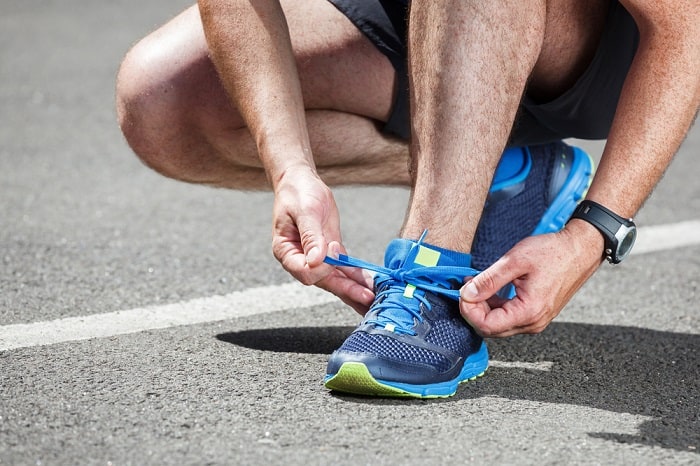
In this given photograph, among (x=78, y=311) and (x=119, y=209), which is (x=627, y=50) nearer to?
(x=78, y=311)

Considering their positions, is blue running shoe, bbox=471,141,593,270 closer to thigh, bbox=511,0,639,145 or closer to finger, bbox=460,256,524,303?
thigh, bbox=511,0,639,145

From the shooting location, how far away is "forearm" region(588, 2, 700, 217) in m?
1.90

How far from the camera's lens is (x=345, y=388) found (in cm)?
177

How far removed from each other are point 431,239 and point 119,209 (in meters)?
1.79

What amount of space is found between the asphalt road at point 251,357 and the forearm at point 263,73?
405 millimetres

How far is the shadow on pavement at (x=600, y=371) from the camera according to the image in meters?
1.76

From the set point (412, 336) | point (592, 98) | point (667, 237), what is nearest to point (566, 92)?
point (592, 98)

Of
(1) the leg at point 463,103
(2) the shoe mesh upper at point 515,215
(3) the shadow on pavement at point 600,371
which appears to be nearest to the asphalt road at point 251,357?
(3) the shadow on pavement at point 600,371

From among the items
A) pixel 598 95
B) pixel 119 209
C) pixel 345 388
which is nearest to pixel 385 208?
pixel 119 209

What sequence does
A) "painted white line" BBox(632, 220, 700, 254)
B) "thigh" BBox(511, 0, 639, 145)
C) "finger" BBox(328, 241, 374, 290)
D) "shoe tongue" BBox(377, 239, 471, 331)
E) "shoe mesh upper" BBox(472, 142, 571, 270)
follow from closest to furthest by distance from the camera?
"shoe tongue" BBox(377, 239, 471, 331) < "finger" BBox(328, 241, 374, 290) < "thigh" BBox(511, 0, 639, 145) < "shoe mesh upper" BBox(472, 142, 571, 270) < "painted white line" BBox(632, 220, 700, 254)

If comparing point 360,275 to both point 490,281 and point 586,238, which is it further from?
point 586,238

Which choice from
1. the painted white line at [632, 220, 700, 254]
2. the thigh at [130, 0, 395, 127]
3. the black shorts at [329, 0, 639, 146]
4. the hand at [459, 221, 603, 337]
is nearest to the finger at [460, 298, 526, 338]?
the hand at [459, 221, 603, 337]

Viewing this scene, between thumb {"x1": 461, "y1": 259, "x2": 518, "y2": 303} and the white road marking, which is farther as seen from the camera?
the white road marking

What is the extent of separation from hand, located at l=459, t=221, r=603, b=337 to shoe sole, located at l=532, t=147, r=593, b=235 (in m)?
0.59
